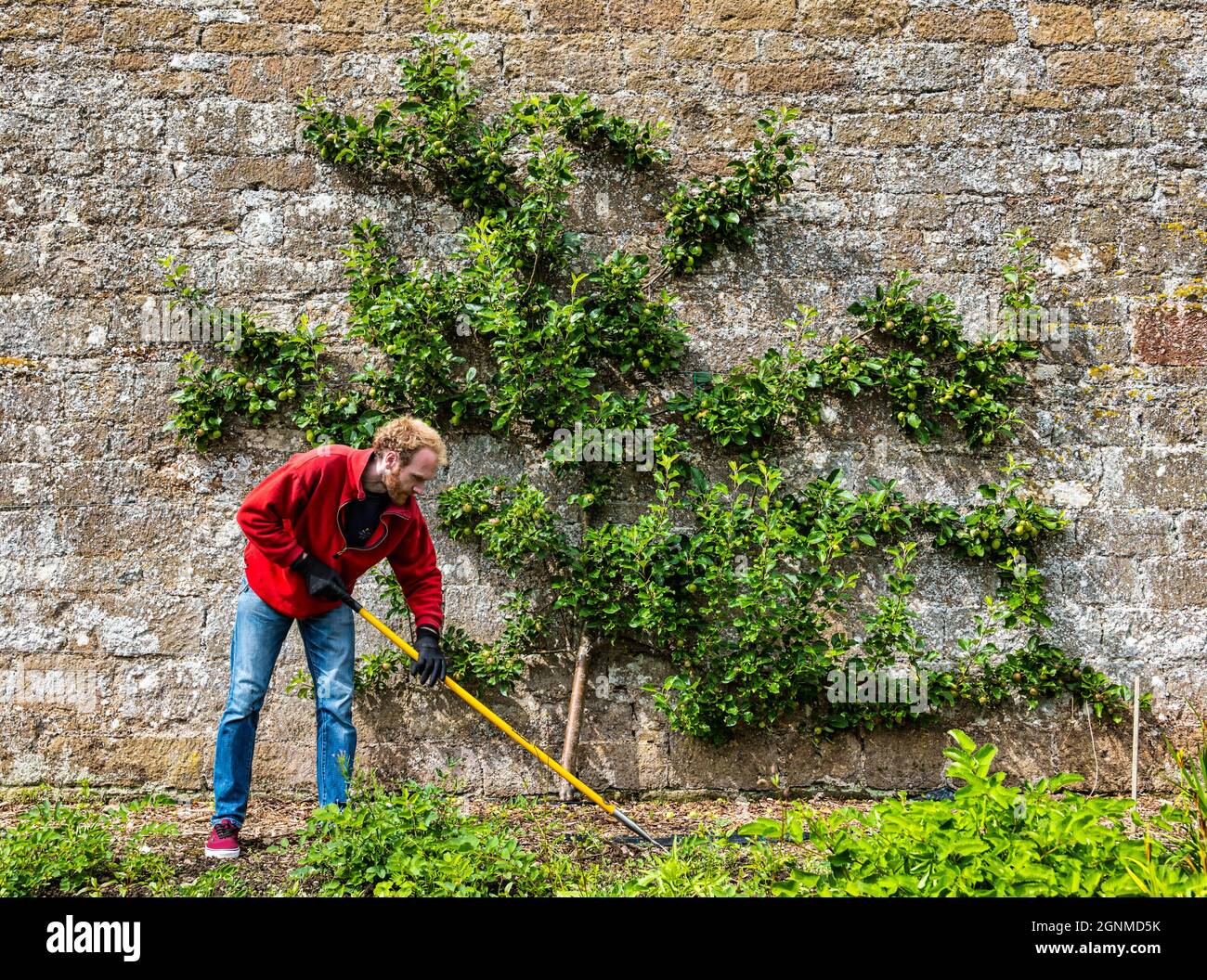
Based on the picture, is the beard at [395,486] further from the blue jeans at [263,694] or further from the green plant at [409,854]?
the green plant at [409,854]

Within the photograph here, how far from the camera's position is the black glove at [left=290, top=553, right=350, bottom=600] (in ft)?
11.2

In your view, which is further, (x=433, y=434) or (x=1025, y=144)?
(x=1025, y=144)

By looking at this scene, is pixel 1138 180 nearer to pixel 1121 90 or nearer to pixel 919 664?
pixel 1121 90

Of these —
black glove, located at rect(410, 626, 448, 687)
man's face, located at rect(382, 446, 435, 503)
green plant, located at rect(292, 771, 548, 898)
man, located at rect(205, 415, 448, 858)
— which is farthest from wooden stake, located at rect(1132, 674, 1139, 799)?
man's face, located at rect(382, 446, 435, 503)

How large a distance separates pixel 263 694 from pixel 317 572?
52 centimetres

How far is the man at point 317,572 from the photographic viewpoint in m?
3.39

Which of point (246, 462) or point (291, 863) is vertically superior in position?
point (246, 462)

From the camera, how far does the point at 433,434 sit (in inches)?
137

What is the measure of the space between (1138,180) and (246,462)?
14.8 ft

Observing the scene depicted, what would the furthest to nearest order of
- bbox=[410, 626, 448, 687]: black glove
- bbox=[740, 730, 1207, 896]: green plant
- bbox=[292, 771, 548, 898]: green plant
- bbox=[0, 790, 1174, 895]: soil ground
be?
bbox=[410, 626, 448, 687]: black glove, bbox=[0, 790, 1174, 895]: soil ground, bbox=[292, 771, 548, 898]: green plant, bbox=[740, 730, 1207, 896]: green plant

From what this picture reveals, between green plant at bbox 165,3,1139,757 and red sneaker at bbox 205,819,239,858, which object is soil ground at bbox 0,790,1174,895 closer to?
red sneaker at bbox 205,819,239,858

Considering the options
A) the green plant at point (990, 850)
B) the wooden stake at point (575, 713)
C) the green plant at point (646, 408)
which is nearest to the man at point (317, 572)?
the green plant at point (646, 408)

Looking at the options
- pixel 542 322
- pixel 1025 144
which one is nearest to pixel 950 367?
pixel 1025 144

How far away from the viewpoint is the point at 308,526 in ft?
11.4
